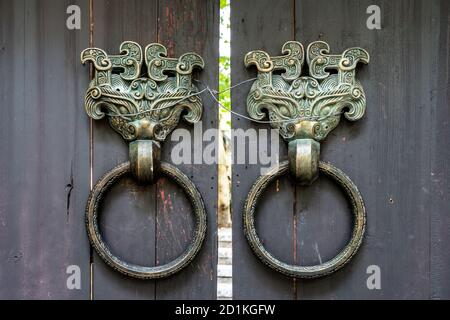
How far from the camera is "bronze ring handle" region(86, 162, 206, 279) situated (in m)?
1.08

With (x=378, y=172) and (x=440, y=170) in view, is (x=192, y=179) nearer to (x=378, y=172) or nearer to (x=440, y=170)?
(x=378, y=172)

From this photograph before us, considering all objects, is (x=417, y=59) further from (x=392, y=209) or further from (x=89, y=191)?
(x=89, y=191)

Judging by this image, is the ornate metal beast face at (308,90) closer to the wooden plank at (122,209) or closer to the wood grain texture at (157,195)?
the wood grain texture at (157,195)

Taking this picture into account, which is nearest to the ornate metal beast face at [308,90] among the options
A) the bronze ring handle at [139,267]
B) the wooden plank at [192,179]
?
the wooden plank at [192,179]

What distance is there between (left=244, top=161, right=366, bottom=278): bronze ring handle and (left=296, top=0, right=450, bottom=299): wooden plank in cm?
4

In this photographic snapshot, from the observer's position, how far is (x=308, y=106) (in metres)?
Answer: 1.07

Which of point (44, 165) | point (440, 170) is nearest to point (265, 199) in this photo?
point (440, 170)

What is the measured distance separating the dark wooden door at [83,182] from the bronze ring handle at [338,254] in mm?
100

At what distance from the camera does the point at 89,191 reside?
112 cm

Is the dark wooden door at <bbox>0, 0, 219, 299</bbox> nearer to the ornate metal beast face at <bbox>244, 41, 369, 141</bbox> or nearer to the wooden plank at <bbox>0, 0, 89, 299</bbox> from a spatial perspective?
the wooden plank at <bbox>0, 0, 89, 299</bbox>

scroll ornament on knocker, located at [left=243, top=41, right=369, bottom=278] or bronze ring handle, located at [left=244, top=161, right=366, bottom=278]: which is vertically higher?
scroll ornament on knocker, located at [left=243, top=41, right=369, bottom=278]

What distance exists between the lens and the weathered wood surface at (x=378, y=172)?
1101 mm

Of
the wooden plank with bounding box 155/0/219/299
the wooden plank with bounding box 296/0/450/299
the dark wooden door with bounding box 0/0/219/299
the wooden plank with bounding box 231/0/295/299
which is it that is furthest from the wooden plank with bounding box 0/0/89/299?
the wooden plank with bounding box 296/0/450/299

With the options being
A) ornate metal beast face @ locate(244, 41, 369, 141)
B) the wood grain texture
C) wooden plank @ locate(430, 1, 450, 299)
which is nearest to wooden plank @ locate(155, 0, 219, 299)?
the wood grain texture
